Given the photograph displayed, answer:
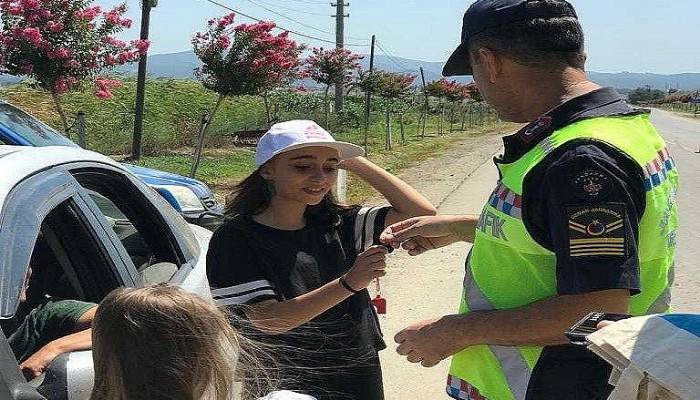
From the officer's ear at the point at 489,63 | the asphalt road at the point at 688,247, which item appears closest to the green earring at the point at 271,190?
the officer's ear at the point at 489,63

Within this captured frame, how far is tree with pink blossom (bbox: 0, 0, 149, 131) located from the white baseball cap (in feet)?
26.2

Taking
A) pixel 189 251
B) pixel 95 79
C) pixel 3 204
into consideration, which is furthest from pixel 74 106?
pixel 3 204

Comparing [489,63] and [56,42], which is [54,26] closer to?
[56,42]

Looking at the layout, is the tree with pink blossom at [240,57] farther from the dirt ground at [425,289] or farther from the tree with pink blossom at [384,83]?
the tree with pink blossom at [384,83]

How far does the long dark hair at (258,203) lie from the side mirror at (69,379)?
73cm

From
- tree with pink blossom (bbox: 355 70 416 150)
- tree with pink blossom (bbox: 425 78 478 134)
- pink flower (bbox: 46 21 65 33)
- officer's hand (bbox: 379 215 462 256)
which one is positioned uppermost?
pink flower (bbox: 46 21 65 33)

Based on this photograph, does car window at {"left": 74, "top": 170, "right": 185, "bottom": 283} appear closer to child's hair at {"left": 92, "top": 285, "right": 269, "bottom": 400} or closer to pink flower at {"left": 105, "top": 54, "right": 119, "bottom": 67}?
child's hair at {"left": 92, "top": 285, "right": 269, "bottom": 400}

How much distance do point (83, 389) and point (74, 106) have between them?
20.5 m

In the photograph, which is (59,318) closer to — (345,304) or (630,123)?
(345,304)

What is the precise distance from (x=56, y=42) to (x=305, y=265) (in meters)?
8.64

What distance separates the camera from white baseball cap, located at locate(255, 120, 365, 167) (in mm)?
2457

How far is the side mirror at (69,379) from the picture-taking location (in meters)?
1.90

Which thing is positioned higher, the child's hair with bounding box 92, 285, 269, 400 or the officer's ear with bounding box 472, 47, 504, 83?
the officer's ear with bounding box 472, 47, 504, 83

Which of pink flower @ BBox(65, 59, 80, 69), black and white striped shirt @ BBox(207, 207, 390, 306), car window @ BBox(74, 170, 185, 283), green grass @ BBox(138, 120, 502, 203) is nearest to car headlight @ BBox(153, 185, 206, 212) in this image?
green grass @ BBox(138, 120, 502, 203)
